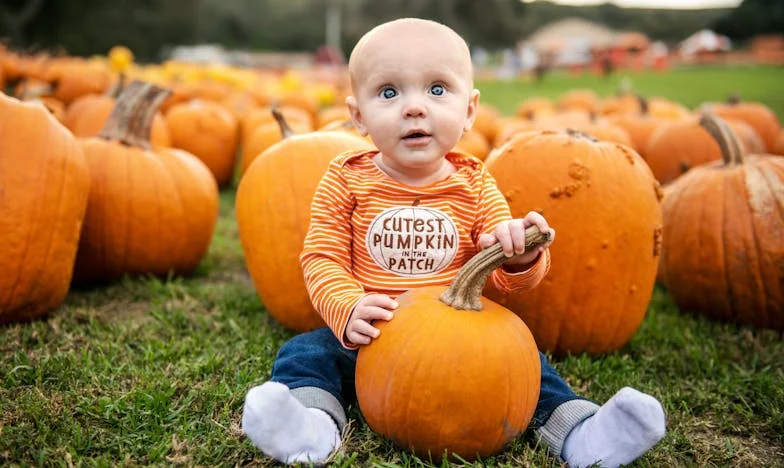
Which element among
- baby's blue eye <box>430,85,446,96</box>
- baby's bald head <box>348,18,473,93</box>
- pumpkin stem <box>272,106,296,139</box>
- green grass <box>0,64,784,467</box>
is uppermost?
baby's bald head <box>348,18,473,93</box>

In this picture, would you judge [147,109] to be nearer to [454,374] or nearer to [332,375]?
[332,375]

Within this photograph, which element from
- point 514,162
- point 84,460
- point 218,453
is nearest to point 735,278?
point 514,162

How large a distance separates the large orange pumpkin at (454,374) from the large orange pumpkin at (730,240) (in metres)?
1.76

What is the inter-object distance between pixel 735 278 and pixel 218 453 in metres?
2.63

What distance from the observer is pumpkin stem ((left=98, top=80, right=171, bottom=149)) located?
3762 mm

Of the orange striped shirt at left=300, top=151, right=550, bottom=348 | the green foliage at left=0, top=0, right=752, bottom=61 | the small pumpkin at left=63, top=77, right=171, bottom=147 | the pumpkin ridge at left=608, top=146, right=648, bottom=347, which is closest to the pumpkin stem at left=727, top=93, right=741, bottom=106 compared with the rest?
the pumpkin ridge at left=608, top=146, right=648, bottom=347

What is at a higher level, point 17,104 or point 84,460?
point 17,104

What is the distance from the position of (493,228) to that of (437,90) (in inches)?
20.5

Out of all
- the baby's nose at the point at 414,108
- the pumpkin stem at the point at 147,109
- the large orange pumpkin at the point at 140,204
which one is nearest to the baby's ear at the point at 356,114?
the baby's nose at the point at 414,108

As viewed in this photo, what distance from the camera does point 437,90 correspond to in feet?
6.84

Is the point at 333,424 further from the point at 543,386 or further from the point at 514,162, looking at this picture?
the point at 514,162

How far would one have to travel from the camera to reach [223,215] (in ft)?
18.9

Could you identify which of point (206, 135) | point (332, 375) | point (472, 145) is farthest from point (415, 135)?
point (206, 135)

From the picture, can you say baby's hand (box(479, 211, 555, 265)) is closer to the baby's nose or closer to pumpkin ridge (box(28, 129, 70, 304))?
the baby's nose
